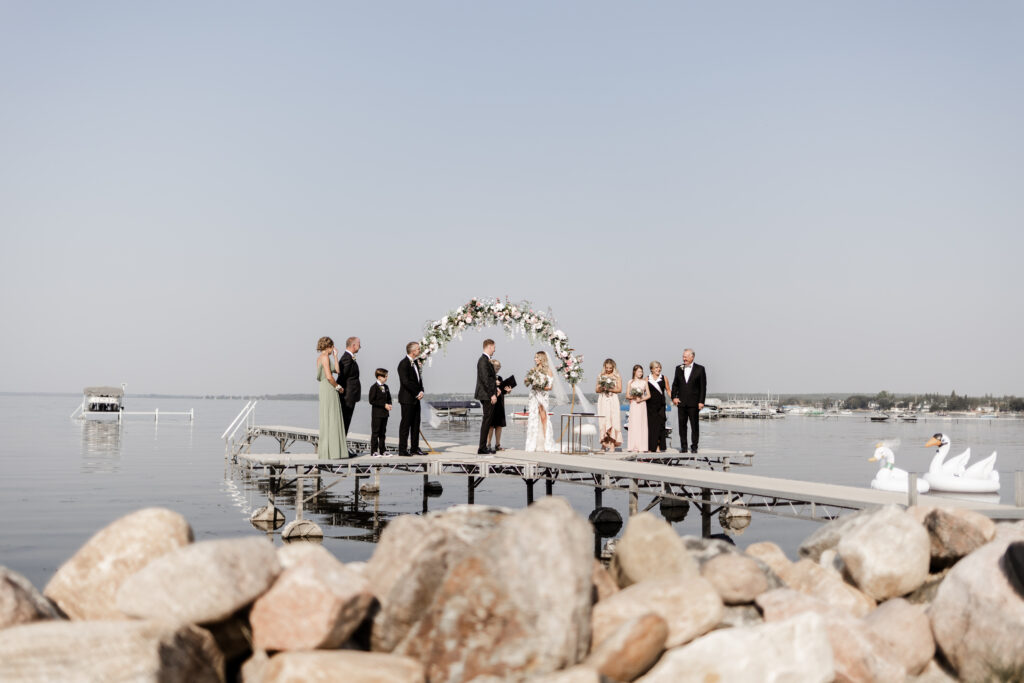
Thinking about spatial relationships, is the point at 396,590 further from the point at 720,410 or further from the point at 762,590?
the point at 720,410

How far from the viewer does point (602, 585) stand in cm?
688

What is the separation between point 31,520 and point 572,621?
58.6ft

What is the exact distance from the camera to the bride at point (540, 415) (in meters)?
19.5

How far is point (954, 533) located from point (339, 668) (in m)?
5.63

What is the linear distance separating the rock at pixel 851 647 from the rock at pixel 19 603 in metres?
4.92

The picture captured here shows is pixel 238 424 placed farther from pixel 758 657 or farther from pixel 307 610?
pixel 758 657

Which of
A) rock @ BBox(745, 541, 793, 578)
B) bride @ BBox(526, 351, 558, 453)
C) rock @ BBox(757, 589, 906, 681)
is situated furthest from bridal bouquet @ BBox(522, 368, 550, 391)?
rock @ BBox(757, 589, 906, 681)

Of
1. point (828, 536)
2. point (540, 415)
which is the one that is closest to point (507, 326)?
point (540, 415)

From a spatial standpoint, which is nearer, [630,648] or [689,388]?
[630,648]

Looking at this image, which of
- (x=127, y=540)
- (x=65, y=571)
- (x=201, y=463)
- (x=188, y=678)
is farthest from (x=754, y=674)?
(x=201, y=463)

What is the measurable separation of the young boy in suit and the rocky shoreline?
11512 millimetres

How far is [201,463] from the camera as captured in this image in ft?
114

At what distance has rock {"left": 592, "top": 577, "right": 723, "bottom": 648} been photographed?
6.24 meters

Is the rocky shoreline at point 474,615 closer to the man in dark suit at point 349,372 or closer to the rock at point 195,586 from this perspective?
the rock at point 195,586
